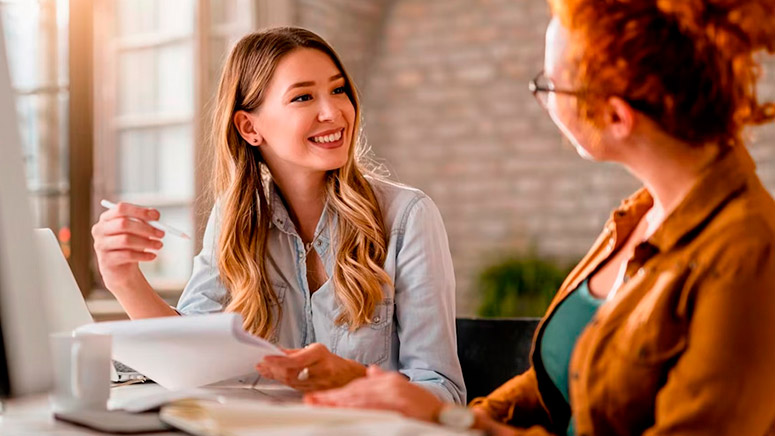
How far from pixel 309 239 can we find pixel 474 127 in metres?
3.19

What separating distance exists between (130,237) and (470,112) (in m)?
3.63

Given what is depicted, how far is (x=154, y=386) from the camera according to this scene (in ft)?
4.80

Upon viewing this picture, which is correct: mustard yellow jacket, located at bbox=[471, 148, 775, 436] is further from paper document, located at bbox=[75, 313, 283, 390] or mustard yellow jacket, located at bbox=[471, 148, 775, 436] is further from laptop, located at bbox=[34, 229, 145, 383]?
laptop, located at bbox=[34, 229, 145, 383]

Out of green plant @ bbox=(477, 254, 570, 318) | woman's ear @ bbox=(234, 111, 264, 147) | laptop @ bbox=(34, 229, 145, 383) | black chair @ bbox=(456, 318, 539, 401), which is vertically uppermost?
woman's ear @ bbox=(234, 111, 264, 147)

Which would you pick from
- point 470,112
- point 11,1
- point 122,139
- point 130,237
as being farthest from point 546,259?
→ point 130,237

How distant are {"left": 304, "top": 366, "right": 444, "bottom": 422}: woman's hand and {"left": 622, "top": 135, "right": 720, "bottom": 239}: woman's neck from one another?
1.10ft

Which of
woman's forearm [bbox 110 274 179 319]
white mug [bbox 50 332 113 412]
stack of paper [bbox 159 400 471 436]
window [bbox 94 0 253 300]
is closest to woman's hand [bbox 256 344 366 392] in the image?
white mug [bbox 50 332 113 412]

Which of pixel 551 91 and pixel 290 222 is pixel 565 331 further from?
pixel 290 222

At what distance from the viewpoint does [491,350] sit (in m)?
1.72

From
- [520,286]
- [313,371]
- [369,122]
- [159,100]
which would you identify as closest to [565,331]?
[313,371]

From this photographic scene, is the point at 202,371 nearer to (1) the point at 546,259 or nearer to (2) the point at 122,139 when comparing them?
(2) the point at 122,139

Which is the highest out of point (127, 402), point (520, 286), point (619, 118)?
point (619, 118)

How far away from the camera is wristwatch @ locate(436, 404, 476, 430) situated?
94cm

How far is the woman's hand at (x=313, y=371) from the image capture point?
1239 millimetres
